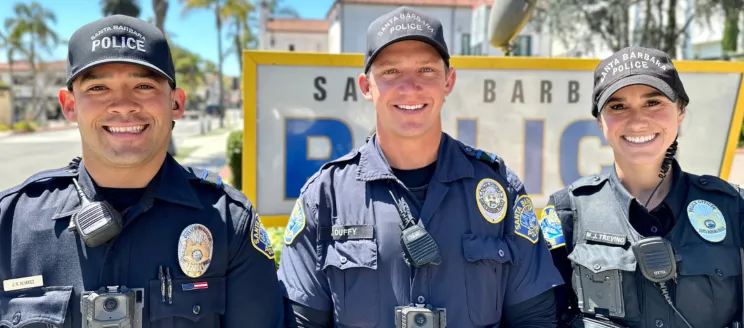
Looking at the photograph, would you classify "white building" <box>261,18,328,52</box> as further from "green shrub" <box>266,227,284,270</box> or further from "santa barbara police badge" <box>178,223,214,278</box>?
"santa barbara police badge" <box>178,223,214,278</box>

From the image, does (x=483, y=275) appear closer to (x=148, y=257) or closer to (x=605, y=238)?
(x=605, y=238)

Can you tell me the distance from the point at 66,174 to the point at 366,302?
3.47 ft

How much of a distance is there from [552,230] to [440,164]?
527 mm

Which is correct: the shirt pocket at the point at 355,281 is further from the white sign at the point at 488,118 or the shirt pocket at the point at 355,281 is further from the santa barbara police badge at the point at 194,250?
the white sign at the point at 488,118

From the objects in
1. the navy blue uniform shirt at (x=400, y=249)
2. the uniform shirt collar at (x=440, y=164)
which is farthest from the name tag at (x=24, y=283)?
the uniform shirt collar at (x=440, y=164)

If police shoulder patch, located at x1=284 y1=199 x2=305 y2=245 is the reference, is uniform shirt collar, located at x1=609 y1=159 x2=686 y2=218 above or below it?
above

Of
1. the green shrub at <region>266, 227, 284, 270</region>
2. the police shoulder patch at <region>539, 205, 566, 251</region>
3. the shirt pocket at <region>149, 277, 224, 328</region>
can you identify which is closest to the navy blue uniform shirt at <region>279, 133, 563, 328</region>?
the police shoulder patch at <region>539, 205, 566, 251</region>

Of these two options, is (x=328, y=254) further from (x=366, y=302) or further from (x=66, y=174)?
(x=66, y=174)

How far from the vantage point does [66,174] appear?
1762 millimetres

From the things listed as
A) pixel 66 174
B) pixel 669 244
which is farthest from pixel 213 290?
pixel 669 244

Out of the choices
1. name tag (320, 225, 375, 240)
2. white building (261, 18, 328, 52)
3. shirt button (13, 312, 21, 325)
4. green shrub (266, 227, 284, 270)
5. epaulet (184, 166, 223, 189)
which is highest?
white building (261, 18, 328, 52)

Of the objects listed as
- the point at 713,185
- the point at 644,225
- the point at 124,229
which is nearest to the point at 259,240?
the point at 124,229

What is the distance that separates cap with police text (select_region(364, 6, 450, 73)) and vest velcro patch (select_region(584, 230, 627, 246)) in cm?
81

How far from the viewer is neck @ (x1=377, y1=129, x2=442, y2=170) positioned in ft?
6.20
